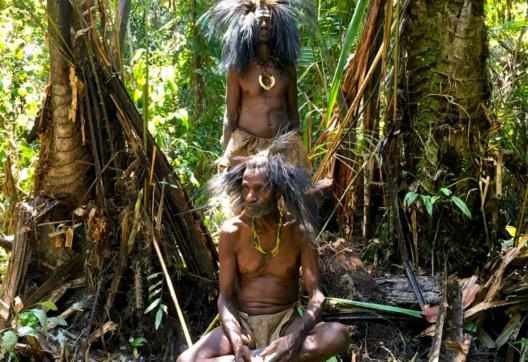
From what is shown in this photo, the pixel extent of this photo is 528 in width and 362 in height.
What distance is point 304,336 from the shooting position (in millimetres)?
3115

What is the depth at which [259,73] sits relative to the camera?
159 inches

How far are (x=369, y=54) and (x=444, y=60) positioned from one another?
1.52 ft

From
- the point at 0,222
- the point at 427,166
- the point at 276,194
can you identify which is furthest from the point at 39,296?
the point at 427,166

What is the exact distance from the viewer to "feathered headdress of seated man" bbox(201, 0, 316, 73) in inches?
156

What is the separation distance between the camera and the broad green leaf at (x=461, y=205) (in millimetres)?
3908

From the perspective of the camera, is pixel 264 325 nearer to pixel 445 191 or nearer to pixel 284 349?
pixel 284 349

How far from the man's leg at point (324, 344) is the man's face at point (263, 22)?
5.72ft

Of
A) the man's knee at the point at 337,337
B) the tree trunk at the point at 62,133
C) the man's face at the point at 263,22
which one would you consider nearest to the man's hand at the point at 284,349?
the man's knee at the point at 337,337

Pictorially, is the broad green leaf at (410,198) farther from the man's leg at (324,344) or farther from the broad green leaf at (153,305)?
the broad green leaf at (153,305)

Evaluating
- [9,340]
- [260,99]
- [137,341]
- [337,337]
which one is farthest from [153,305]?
[260,99]

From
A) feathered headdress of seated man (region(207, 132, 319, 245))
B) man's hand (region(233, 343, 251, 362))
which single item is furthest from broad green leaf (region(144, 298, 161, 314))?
man's hand (region(233, 343, 251, 362))

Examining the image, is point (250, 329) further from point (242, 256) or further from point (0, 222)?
point (0, 222)

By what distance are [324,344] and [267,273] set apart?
52cm

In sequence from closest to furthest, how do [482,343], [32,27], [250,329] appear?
1. [250,329]
2. [482,343]
3. [32,27]
